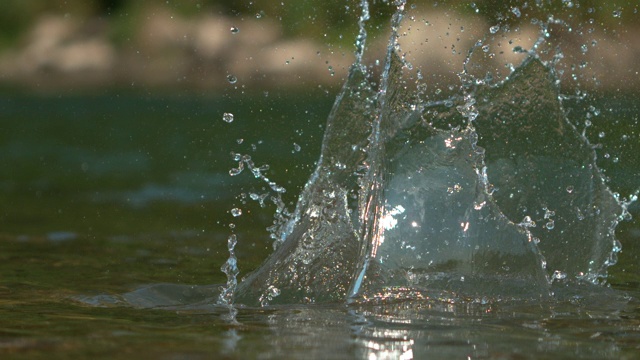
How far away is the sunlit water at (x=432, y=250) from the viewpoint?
4023 millimetres

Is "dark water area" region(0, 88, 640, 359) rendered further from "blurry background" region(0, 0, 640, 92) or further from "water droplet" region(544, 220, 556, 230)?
"blurry background" region(0, 0, 640, 92)

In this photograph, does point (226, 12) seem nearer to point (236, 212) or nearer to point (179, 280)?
point (236, 212)

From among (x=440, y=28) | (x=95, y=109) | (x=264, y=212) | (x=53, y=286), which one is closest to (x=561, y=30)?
(x=440, y=28)

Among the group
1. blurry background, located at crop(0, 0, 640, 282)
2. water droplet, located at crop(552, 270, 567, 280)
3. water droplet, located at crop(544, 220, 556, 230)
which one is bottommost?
water droplet, located at crop(552, 270, 567, 280)

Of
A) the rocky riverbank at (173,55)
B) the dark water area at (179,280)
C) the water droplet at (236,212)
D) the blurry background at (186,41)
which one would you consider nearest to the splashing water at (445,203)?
the dark water area at (179,280)

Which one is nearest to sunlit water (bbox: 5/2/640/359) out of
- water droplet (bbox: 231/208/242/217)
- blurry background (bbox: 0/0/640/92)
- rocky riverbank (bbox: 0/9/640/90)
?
water droplet (bbox: 231/208/242/217)

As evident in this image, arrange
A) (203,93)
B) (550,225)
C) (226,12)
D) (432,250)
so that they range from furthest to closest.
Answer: (226,12)
(203,93)
(550,225)
(432,250)

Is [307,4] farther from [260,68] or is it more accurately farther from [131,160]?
[131,160]

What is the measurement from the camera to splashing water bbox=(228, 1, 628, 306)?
4906 millimetres

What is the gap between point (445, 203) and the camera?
5078 mm

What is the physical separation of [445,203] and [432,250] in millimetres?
215

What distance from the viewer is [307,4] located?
71.4 ft

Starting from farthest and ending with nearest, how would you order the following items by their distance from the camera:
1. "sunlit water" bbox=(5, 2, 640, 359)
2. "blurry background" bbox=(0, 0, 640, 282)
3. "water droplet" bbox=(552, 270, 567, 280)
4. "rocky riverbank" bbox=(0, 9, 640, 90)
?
"rocky riverbank" bbox=(0, 9, 640, 90) < "blurry background" bbox=(0, 0, 640, 282) < "water droplet" bbox=(552, 270, 567, 280) < "sunlit water" bbox=(5, 2, 640, 359)

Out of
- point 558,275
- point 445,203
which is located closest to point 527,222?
point 558,275
